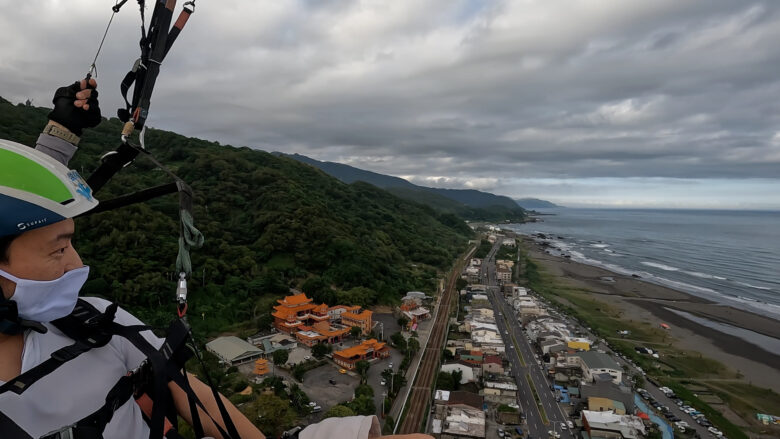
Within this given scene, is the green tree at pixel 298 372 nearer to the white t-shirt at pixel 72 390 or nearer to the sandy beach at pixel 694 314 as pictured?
the white t-shirt at pixel 72 390

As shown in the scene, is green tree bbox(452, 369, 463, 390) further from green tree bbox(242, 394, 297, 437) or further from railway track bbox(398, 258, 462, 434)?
green tree bbox(242, 394, 297, 437)

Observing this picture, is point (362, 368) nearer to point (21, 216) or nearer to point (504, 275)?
point (21, 216)

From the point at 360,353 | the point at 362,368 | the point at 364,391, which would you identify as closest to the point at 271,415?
the point at 364,391

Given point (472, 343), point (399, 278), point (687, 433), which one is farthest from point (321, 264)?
point (687, 433)

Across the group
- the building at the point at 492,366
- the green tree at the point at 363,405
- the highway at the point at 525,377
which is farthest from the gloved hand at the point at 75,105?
the building at the point at 492,366

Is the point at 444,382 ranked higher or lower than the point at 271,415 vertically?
lower

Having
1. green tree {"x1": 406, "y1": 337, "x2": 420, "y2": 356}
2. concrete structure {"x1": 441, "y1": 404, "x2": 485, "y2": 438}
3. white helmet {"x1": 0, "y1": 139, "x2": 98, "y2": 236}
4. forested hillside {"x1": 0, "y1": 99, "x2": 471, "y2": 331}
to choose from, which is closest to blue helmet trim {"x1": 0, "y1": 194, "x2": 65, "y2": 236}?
white helmet {"x1": 0, "y1": 139, "x2": 98, "y2": 236}
